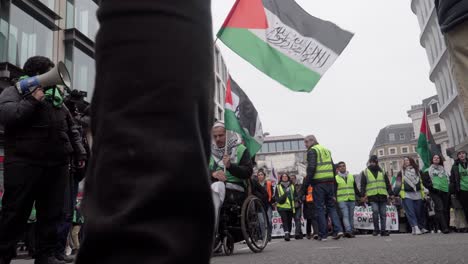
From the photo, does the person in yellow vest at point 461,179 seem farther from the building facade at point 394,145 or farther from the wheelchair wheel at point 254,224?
the building facade at point 394,145

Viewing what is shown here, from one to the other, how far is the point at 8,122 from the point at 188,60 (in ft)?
10.2

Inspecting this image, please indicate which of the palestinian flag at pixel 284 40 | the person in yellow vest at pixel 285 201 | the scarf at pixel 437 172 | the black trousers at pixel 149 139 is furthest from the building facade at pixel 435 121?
the black trousers at pixel 149 139

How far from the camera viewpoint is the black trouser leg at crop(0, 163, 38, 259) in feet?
10.7

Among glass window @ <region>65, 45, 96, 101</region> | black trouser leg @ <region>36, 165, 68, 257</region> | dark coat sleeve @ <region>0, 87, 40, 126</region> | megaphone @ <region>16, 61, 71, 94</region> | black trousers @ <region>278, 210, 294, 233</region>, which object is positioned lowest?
black trousers @ <region>278, 210, 294, 233</region>

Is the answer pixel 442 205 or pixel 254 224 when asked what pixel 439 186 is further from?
pixel 254 224

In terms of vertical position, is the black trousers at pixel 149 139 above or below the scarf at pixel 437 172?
below

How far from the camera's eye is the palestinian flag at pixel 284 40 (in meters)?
5.29

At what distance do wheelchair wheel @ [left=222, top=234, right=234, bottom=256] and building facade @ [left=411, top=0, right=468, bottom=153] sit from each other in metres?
42.1

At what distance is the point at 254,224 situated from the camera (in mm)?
6316

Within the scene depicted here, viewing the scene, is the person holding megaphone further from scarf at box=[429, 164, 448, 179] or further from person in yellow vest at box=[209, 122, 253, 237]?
scarf at box=[429, 164, 448, 179]

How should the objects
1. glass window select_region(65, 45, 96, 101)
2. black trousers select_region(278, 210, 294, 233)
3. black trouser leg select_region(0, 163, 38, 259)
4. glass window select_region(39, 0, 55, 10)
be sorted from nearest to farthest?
black trouser leg select_region(0, 163, 38, 259)
black trousers select_region(278, 210, 294, 233)
glass window select_region(39, 0, 55, 10)
glass window select_region(65, 45, 96, 101)

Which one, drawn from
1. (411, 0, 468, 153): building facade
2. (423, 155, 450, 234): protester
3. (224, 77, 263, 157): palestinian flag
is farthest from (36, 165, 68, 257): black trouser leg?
(411, 0, 468, 153): building facade

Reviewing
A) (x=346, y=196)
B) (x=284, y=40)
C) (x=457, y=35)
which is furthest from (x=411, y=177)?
(x=457, y=35)

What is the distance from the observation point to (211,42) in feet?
2.66
